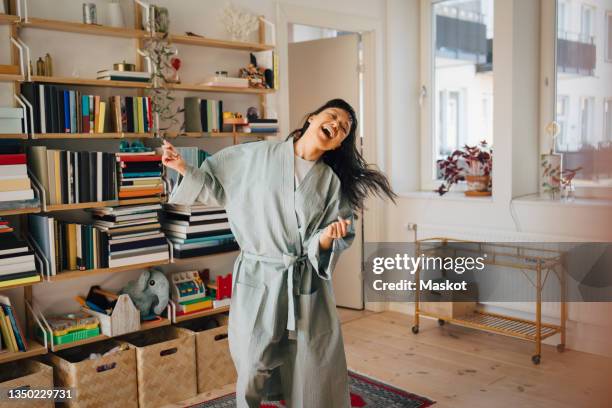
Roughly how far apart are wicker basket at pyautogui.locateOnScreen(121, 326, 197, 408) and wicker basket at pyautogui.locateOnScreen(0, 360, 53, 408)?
0.42m

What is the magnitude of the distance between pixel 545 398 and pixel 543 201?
1.26m

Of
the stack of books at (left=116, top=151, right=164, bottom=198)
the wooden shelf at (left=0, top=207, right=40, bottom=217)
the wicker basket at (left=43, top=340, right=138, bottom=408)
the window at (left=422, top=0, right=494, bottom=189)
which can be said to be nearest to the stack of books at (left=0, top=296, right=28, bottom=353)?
the wicker basket at (left=43, top=340, right=138, bottom=408)

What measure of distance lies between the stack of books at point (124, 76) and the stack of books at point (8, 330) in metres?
1.09

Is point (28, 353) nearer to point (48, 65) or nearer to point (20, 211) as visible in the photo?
point (20, 211)

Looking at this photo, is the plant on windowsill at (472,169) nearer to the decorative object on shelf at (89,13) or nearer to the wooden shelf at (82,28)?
the wooden shelf at (82,28)

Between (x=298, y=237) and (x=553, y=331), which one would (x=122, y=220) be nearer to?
(x=298, y=237)

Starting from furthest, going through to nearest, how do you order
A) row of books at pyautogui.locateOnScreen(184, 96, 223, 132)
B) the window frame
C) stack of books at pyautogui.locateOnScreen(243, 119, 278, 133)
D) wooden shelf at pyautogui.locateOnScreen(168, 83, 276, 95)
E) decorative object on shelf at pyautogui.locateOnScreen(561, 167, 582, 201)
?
the window frame, decorative object on shelf at pyautogui.locateOnScreen(561, 167, 582, 201), stack of books at pyautogui.locateOnScreen(243, 119, 278, 133), row of books at pyautogui.locateOnScreen(184, 96, 223, 132), wooden shelf at pyautogui.locateOnScreen(168, 83, 276, 95)

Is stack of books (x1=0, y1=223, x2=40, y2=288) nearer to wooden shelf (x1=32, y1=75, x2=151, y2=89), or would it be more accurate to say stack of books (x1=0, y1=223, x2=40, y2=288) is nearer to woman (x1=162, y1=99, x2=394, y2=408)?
wooden shelf (x1=32, y1=75, x2=151, y2=89)

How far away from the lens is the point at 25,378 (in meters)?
2.69

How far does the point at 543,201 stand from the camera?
12.7 ft

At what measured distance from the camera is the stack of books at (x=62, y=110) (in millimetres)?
2740

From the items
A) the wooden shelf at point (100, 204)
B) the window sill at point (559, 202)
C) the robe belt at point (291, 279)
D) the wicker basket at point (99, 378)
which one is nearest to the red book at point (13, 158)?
the wooden shelf at point (100, 204)

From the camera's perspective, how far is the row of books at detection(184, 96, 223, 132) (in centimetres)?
336

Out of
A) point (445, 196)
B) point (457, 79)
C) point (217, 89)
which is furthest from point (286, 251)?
point (457, 79)
